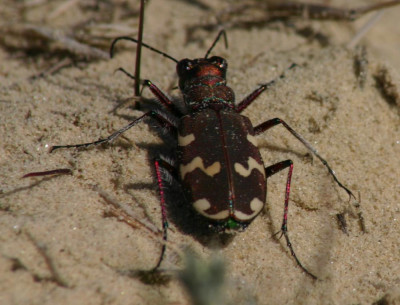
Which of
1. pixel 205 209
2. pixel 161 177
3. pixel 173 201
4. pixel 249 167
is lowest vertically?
pixel 173 201

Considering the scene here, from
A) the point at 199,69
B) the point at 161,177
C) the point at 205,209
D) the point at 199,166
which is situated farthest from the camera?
the point at 199,69

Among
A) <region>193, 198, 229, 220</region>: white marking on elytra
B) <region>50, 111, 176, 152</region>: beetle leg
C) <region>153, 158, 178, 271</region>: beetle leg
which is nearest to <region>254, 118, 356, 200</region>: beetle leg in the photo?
<region>50, 111, 176, 152</region>: beetle leg

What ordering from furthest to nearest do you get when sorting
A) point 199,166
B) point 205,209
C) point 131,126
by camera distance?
point 131,126
point 199,166
point 205,209

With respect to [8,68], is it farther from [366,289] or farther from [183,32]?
[366,289]

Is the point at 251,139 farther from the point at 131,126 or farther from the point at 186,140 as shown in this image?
the point at 131,126

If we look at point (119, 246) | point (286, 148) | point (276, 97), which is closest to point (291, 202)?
point (286, 148)

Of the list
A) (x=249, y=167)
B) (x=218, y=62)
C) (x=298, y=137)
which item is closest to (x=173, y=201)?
(x=249, y=167)

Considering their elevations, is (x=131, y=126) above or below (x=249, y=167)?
below

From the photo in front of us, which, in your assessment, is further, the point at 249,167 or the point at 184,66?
the point at 184,66
